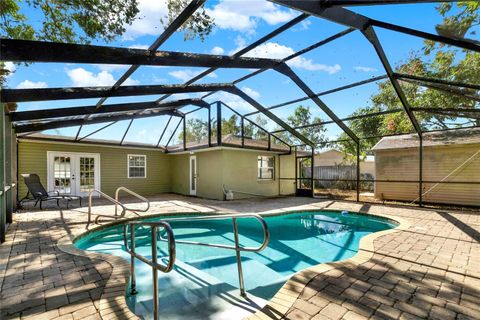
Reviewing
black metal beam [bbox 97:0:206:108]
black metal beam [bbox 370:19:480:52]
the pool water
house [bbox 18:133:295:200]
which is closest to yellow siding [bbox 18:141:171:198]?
house [bbox 18:133:295:200]

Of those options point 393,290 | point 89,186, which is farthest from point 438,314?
point 89,186

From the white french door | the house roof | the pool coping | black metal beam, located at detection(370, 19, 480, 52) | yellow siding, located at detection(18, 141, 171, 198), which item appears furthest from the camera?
the white french door

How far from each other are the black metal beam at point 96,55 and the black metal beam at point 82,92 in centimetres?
173

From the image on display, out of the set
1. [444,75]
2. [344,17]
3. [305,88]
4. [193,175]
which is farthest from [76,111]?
[444,75]

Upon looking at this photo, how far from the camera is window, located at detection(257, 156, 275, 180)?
45.0 feet

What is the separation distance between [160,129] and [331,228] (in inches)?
365

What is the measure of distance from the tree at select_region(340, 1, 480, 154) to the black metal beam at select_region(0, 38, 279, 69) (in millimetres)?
4292

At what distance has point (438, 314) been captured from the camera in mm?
2422

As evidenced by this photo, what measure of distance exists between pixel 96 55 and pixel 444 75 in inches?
514

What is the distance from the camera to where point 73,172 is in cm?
1212

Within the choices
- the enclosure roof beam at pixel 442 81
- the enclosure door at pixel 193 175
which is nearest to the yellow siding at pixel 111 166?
the enclosure door at pixel 193 175

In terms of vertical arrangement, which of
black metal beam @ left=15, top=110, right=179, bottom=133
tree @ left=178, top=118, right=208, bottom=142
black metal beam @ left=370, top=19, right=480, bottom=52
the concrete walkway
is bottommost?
the concrete walkway

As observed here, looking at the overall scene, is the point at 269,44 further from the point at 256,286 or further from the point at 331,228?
the point at 331,228

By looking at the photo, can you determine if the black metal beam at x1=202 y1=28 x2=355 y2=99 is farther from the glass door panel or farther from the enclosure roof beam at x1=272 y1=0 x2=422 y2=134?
the glass door panel
